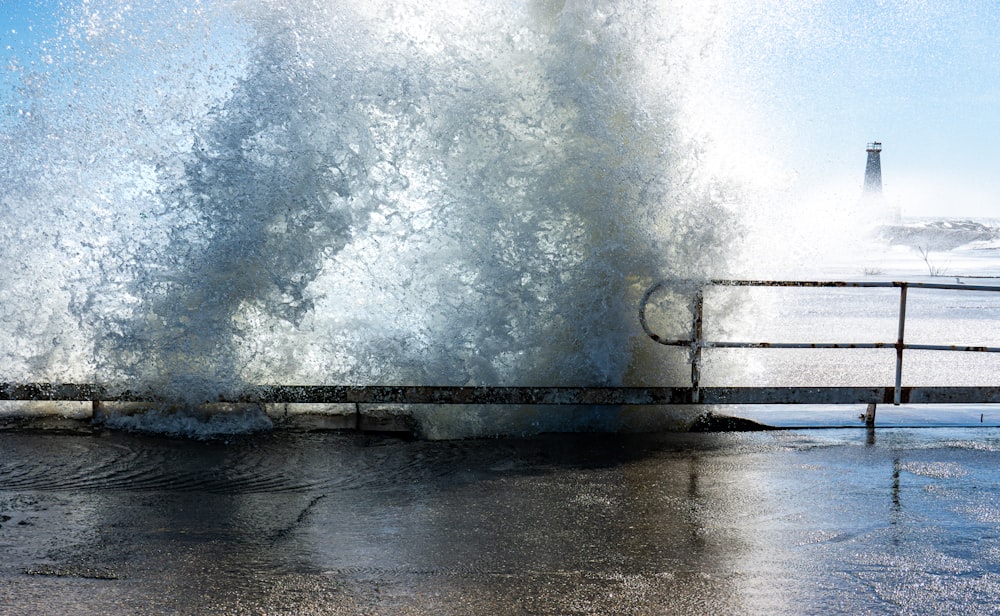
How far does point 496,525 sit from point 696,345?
117 inches

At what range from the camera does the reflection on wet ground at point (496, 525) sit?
3541mm

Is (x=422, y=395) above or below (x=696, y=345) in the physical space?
below

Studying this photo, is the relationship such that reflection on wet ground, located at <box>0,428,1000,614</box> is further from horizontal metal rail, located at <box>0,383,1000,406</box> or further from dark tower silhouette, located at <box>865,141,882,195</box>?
dark tower silhouette, located at <box>865,141,882,195</box>

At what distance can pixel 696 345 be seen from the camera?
22.8 feet

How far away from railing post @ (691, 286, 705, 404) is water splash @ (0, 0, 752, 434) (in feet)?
1.17

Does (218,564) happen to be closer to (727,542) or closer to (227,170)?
(727,542)

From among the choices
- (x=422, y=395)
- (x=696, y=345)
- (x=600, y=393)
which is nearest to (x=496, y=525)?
(x=422, y=395)

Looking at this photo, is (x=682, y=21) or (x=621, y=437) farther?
(x=682, y=21)

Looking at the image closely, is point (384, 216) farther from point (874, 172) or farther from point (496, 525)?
point (874, 172)

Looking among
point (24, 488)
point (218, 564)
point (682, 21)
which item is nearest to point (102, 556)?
point (218, 564)

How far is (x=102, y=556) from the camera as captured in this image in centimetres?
394

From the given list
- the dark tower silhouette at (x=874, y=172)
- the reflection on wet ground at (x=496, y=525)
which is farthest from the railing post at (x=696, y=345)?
the dark tower silhouette at (x=874, y=172)

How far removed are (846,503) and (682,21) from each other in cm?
448

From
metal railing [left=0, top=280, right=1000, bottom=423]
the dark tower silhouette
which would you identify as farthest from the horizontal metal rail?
the dark tower silhouette
